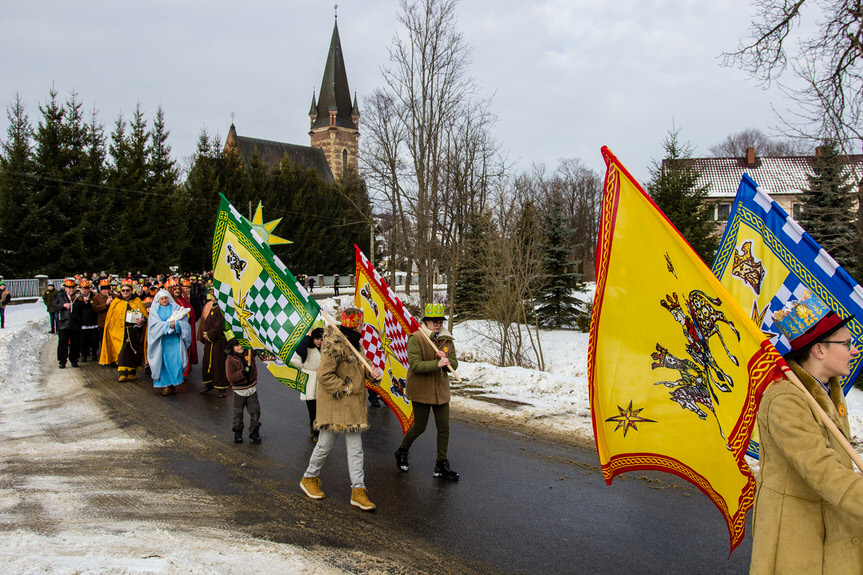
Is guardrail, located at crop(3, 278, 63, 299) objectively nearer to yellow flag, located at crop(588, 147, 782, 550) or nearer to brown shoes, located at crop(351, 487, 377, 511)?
brown shoes, located at crop(351, 487, 377, 511)

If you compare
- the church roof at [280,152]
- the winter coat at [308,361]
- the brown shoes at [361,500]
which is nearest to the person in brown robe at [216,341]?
the winter coat at [308,361]

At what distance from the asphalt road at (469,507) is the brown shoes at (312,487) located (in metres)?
0.07

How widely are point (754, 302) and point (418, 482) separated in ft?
12.0

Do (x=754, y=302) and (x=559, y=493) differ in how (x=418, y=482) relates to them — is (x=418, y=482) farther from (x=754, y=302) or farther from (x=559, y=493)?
(x=754, y=302)

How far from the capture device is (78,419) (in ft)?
29.6

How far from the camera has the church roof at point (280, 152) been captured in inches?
3287

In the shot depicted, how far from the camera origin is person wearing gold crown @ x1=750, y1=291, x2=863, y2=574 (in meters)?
2.50

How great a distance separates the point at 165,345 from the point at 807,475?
11.2m

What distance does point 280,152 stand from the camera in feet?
291

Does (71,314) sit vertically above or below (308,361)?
above

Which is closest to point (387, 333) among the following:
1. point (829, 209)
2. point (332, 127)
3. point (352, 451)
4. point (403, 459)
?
point (403, 459)

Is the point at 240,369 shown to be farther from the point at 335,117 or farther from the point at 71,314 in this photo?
the point at 335,117

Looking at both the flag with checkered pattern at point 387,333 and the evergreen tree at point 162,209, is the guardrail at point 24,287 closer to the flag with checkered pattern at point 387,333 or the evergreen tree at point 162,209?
the evergreen tree at point 162,209

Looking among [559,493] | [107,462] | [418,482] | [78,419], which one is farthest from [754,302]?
[78,419]
